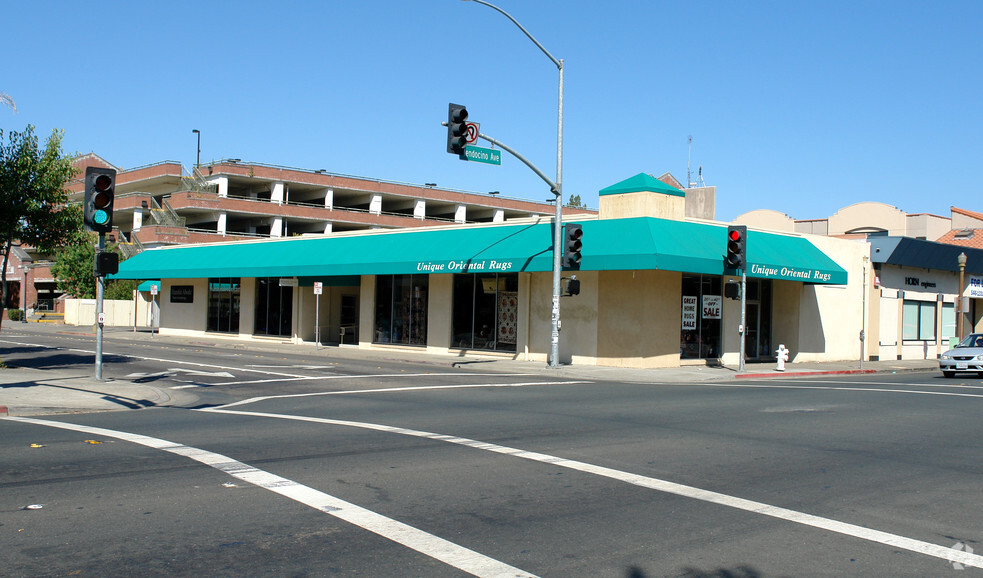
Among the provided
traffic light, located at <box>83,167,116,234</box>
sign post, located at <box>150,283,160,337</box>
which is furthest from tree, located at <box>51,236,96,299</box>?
traffic light, located at <box>83,167,116,234</box>

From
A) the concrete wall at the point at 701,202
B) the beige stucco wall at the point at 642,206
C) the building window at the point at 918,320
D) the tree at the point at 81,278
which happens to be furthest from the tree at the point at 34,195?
the tree at the point at 81,278

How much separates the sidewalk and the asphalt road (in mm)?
1494

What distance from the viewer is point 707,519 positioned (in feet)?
22.6

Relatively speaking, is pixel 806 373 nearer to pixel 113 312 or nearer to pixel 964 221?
pixel 964 221

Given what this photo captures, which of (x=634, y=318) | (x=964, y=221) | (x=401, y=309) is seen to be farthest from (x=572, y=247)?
(x=964, y=221)

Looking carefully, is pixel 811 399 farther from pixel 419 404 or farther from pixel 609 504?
pixel 609 504

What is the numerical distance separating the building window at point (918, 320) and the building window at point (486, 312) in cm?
1873

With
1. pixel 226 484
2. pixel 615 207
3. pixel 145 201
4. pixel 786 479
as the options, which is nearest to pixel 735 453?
pixel 786 479

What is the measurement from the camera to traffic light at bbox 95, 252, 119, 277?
1656 centimetres

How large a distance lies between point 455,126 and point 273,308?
21.0 metres

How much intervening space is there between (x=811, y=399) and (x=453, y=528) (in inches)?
491

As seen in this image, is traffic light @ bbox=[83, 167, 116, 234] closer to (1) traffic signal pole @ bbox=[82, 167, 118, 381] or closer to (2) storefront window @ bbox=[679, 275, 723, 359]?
(1) traffic signal pole @ bbox=[82, 167, 118, 381]

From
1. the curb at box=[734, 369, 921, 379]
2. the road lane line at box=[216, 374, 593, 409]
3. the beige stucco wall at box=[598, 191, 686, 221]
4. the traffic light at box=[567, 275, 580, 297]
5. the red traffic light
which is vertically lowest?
the curb at box=[734, 369, 921, 379]

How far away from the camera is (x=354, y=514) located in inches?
267
